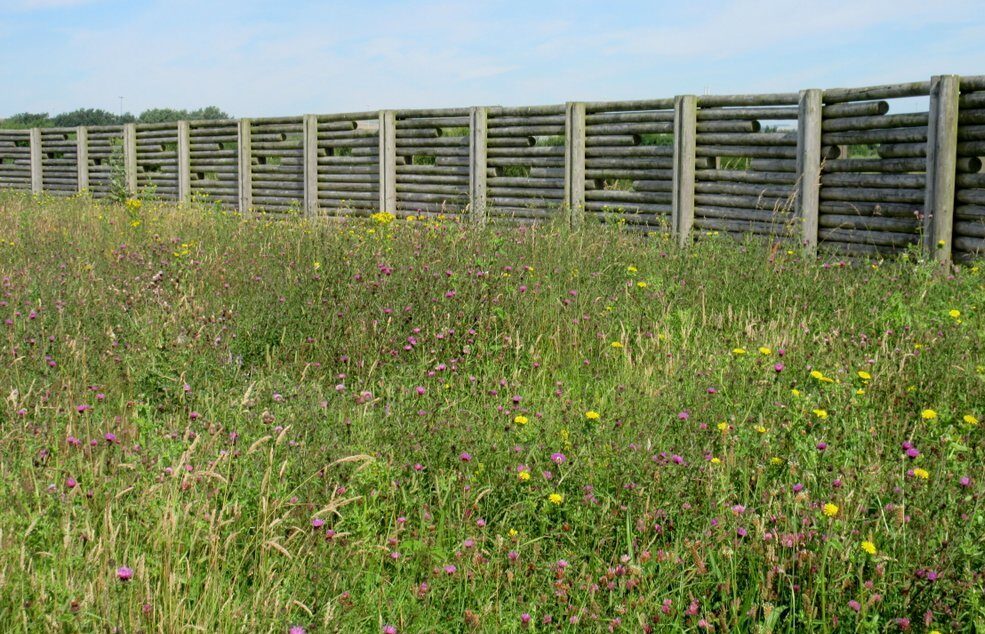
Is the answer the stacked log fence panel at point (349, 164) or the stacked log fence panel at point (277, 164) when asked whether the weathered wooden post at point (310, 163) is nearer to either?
the stacked log fence panel at point (349, 164)

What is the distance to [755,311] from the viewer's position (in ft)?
20.1

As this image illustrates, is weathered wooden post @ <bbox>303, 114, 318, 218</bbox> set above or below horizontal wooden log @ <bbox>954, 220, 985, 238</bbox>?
above

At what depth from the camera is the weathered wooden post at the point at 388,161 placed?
15.8m

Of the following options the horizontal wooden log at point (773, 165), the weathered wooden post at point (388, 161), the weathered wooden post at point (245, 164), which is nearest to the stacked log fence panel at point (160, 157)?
the weathered wooden post at point (245, 164)

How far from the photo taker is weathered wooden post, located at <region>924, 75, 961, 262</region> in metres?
8.83

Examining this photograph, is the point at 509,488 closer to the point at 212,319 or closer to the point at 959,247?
the point at 212,319

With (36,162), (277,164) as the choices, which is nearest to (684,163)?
(277,164)

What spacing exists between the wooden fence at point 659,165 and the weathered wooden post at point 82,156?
382cm

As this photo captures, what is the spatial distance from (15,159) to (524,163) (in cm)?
1888

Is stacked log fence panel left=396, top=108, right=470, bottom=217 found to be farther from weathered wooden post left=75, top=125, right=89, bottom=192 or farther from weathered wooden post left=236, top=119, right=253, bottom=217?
weathered wooden post left=75, top=125, right=89, bottom=192

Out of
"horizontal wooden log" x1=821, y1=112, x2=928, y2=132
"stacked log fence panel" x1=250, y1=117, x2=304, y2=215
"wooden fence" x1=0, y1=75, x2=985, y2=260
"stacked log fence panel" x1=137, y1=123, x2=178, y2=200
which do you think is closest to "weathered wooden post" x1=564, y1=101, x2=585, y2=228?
"wooden fence" x1=0, y1=75, x2=985, y2=260

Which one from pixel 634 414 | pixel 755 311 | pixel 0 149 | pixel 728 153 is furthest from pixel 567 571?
pixel 0 149

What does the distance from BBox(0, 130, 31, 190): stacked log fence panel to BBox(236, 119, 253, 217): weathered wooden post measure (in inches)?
409

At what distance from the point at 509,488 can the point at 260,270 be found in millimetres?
4275
